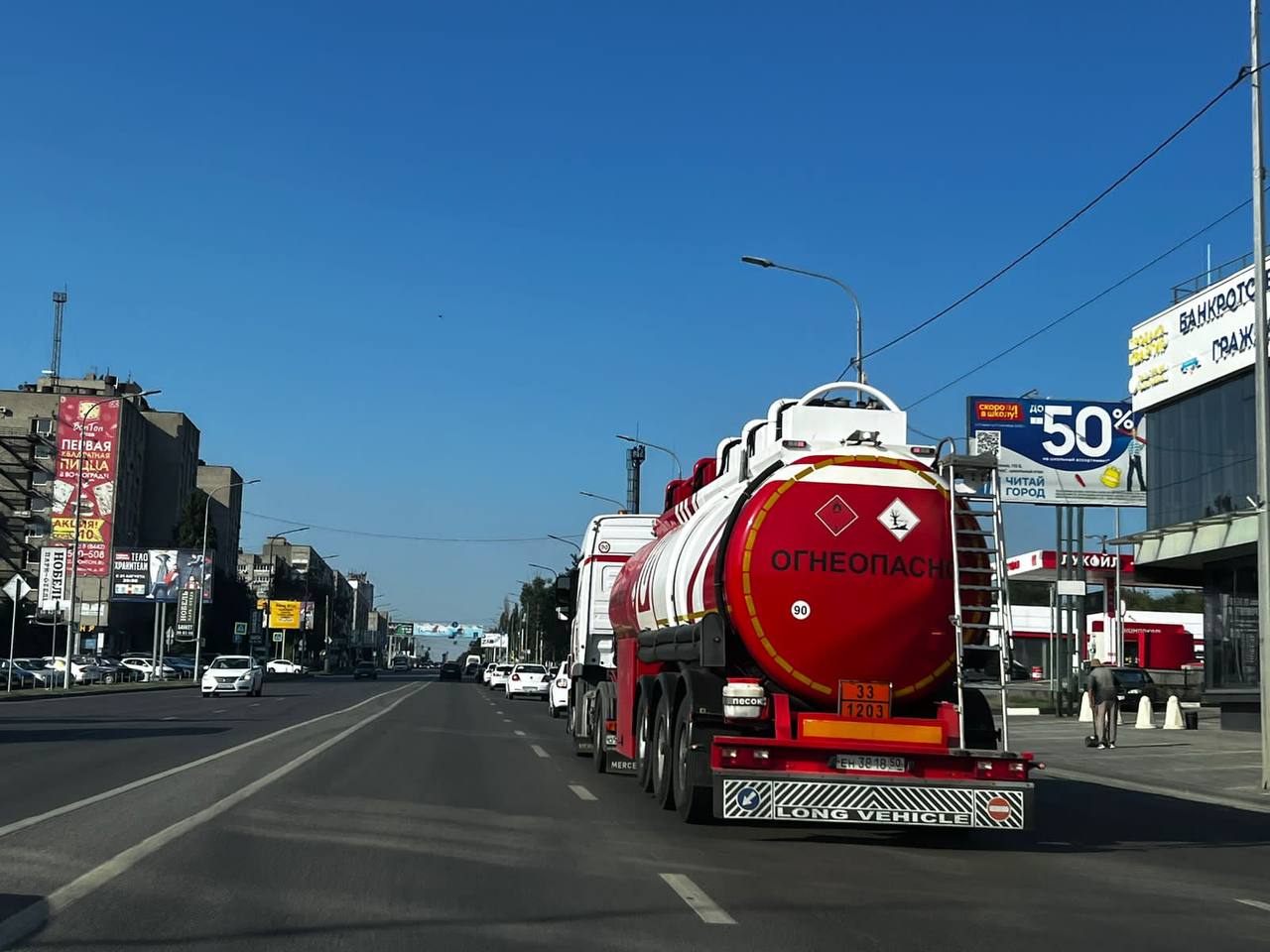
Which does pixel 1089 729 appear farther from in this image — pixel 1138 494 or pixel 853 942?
pixel 853 942

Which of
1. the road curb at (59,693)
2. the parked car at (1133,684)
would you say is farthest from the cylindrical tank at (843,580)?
the parked car at (1133,684)

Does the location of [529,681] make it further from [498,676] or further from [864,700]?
[864,700]

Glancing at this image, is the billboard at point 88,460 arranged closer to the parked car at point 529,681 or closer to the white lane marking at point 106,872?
the parked car at point 529,681

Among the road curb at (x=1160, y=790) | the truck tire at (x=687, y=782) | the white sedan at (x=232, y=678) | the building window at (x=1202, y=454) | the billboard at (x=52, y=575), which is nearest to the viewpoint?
the truck tire at (x=687, y=782)

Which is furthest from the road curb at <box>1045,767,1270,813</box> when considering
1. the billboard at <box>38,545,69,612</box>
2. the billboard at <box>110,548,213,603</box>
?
the billboard at <box>110,548,213,603</box>

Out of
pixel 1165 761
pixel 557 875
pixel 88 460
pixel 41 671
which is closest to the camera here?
pixel 557 875

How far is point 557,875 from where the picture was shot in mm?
9594

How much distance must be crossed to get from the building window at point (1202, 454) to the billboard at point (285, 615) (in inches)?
4526

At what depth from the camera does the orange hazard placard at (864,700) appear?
11.8 m

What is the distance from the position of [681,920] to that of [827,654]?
4.19m

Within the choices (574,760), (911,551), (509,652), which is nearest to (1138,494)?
(574,760)

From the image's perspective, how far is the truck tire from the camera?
12.1 metres

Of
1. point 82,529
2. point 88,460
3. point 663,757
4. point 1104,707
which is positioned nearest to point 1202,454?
point 1104,707

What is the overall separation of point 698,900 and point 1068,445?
44.9 meters
